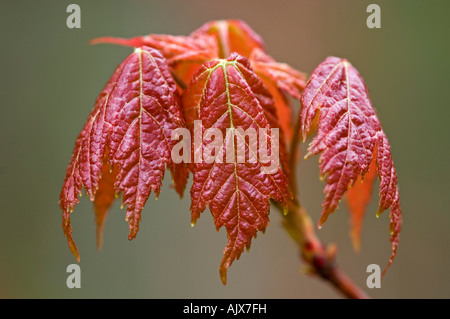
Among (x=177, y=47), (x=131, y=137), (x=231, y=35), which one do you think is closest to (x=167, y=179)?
(x=231, y=35)

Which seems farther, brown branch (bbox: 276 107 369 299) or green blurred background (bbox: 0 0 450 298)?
green blurred background (bbox: 0 0 450 298)

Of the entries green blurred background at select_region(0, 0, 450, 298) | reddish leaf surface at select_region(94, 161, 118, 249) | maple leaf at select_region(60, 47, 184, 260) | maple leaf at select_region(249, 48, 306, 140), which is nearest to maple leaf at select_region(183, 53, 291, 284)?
maple leaf at select_region(60, 47, 184, 260)

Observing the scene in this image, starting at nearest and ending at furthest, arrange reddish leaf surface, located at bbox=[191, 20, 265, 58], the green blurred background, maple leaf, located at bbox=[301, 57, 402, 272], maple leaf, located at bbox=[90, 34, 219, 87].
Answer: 1. maple leaf, located at bbox=[301, 57, 402, 272]
2. maple leaf, located at bbox=[90, 34, 219, 87]
3. reddish leaf surface, located at bbox=[191, 20, 265, 58]
4. the green blurred background

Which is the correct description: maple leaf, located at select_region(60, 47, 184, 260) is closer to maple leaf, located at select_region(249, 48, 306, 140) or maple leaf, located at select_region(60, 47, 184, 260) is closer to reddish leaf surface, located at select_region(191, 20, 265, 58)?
maple leaf, located at select_region(249, 48, 306, 140)

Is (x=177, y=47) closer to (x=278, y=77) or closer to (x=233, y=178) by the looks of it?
(x=278, y=77)
